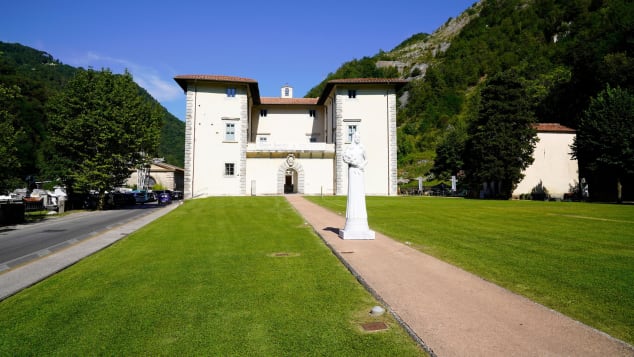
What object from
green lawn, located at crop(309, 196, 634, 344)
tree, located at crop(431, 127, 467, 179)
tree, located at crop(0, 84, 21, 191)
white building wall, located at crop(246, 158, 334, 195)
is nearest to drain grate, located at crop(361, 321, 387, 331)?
green lawn, located at crop(309, 196, 634, 344)

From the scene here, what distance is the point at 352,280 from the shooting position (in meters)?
6.41

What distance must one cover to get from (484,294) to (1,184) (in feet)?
79.0

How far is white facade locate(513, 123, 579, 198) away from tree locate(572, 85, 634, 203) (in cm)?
403

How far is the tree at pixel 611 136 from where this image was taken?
2947 cm

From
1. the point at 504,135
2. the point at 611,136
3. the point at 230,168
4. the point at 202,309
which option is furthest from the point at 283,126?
the point at 202,309

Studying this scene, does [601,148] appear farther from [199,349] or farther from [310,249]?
[199,349]

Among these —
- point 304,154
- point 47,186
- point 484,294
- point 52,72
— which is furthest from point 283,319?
point 52,72

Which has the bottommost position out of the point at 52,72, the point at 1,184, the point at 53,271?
the point at 53,271

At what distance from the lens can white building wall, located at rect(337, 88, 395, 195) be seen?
37250 millimetres

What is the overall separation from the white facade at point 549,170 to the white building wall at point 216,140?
29.2 m

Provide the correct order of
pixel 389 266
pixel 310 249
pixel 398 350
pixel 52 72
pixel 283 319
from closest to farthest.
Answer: pixel 398 350
pixel 283 319
pixel 389 266
pixel 310 249
pixel 52 72

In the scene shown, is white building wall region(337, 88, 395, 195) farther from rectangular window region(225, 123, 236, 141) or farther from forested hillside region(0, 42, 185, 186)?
forested hillside region(0, 42, 185, 186)

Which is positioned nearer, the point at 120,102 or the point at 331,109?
the point at 120,102

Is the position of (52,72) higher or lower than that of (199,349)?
higher
